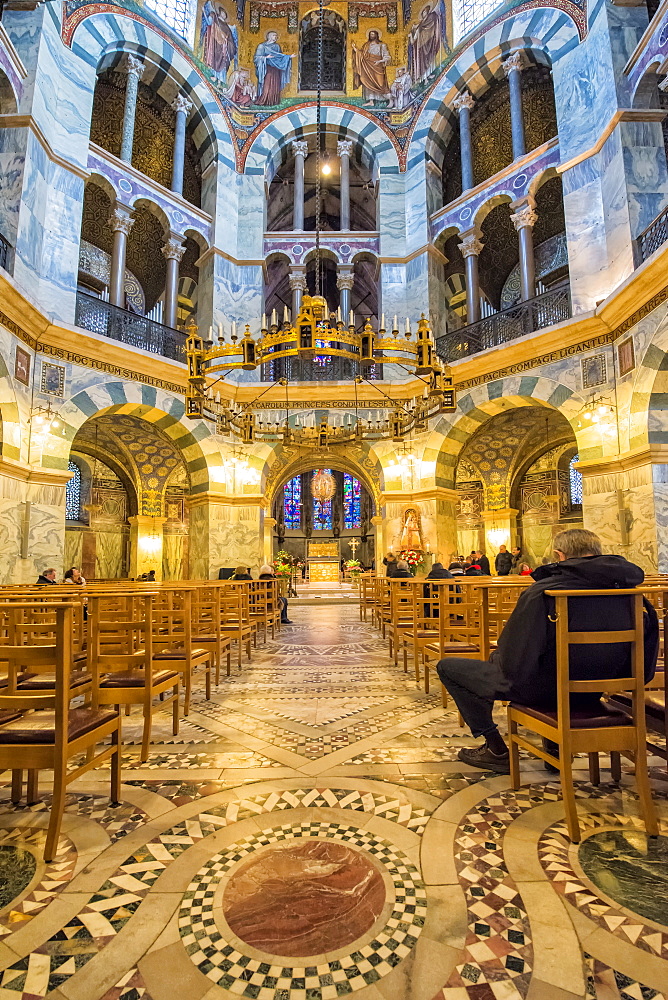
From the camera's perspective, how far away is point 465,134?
12875mm

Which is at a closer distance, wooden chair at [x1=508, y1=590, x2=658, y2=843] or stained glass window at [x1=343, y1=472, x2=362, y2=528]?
wooden chair at [x1=508, y1=590, x2=658, y2=843]

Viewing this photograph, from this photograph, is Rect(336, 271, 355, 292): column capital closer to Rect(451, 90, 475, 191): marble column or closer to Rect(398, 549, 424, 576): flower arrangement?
Rect(451, 90, 475, 191): marble column

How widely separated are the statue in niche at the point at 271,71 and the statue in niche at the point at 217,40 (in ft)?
2.40

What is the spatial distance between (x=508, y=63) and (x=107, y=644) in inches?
595

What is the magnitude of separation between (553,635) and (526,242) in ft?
38.6

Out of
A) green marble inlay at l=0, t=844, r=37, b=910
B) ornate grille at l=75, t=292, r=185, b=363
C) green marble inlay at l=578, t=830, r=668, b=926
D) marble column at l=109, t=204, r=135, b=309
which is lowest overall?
green marble inlay at l=578, t=830, r=668, b=926

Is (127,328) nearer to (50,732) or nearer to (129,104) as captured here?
(129,104)

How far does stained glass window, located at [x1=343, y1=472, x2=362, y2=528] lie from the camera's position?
3041 centimetres

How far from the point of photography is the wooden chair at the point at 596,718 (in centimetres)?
222

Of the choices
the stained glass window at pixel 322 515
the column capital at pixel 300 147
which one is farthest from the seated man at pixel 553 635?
the stained glass window at pixel 322 515

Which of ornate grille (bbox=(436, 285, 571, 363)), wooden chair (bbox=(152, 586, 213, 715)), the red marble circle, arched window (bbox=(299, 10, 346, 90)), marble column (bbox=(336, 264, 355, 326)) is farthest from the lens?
arched window (bbox=(299, 10, 346, 90))

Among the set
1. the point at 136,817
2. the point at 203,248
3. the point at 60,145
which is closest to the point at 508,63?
the point at 203,248

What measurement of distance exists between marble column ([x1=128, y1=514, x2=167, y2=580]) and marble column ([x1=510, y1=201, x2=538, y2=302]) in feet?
37.3

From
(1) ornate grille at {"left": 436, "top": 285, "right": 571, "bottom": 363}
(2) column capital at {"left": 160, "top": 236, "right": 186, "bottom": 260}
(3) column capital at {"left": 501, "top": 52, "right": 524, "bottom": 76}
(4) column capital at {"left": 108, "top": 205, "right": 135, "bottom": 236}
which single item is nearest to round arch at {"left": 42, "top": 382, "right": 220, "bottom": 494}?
(4) column capital at {"left": 108, "top": 205, "right": 135, "bottom": 236}
